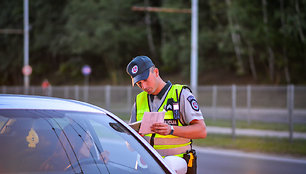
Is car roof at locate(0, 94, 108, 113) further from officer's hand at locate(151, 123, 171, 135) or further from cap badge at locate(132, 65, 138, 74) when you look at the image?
cap badge at locate(132, 65, 138, 74)

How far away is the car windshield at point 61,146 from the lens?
2.58 m

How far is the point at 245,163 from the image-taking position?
388 inches

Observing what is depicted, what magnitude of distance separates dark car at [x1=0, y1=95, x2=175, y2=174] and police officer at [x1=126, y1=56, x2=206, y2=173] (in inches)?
20.9

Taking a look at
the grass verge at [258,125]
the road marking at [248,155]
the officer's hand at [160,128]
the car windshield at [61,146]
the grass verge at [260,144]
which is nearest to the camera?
the car windshield at [61,146]

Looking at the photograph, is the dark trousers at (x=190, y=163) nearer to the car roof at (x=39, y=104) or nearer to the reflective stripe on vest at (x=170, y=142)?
the reflective stripe on vest at (x=170, y=142)

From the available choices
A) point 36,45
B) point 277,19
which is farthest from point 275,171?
point 36,45

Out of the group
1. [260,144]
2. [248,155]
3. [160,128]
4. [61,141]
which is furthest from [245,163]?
[61,141]

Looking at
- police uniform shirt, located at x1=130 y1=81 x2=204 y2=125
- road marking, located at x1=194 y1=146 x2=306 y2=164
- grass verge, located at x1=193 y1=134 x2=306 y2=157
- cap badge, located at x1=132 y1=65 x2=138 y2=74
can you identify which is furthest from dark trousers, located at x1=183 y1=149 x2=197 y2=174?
grass verge, located at x1=193 y1=134 x2=306 y2=157

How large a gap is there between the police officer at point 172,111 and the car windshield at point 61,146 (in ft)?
1.75

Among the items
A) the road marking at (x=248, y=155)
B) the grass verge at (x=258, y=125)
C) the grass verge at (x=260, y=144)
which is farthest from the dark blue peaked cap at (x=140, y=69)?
the grass verge at (x=258, y=125)

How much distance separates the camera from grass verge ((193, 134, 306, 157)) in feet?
38.2

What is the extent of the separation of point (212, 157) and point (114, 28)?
39.2 meters

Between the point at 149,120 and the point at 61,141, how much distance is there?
77 centimetres

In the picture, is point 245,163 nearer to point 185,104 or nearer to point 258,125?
point 185,104
